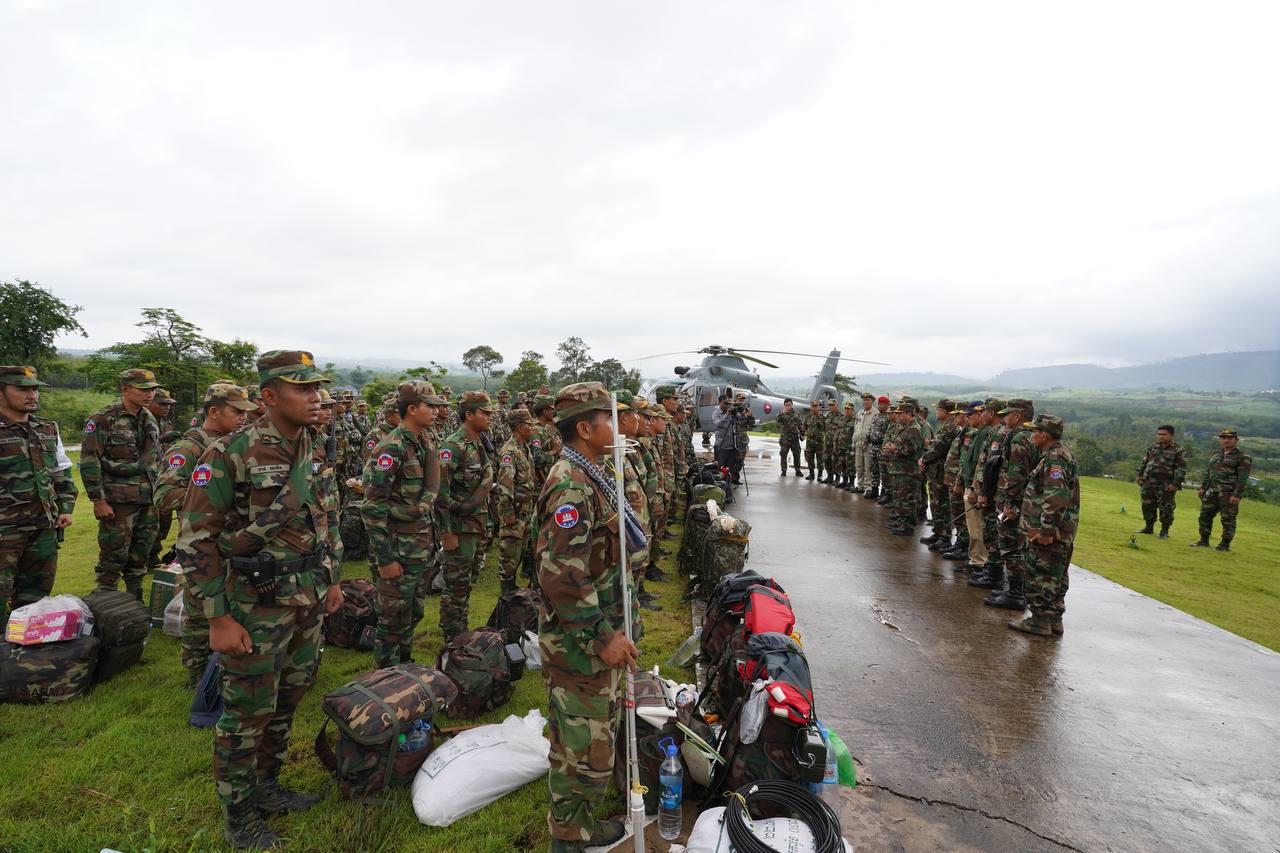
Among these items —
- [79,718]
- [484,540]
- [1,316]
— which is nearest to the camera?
[79,718]

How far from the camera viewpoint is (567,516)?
2482 mm

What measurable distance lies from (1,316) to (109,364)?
5267 millimetres

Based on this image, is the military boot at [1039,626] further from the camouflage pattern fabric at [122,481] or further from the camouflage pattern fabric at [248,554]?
the camouflage pattern fabric at [122,481]

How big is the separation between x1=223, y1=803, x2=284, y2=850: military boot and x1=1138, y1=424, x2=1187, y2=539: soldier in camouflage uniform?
48.2 ft

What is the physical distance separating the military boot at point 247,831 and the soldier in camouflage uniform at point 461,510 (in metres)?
2.05

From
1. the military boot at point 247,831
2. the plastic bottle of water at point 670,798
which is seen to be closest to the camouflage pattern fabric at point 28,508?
the military boot at point 247,831

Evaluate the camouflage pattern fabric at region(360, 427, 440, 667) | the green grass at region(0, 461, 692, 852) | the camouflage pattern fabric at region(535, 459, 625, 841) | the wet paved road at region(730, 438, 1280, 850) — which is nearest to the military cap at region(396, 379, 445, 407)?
Result: the camouflage pattern fabric at region(360, 427, 440, 667)

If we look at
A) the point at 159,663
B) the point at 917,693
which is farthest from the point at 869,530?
the point at 159,663

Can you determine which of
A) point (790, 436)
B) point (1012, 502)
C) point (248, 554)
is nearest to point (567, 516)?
point (248, 554)

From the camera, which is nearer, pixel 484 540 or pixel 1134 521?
pixel 484 540

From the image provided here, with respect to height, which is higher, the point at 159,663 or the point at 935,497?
the point at 935,497

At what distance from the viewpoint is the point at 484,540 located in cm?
539

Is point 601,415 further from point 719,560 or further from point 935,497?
point 935,497

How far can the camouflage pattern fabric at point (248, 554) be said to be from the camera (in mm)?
2725
